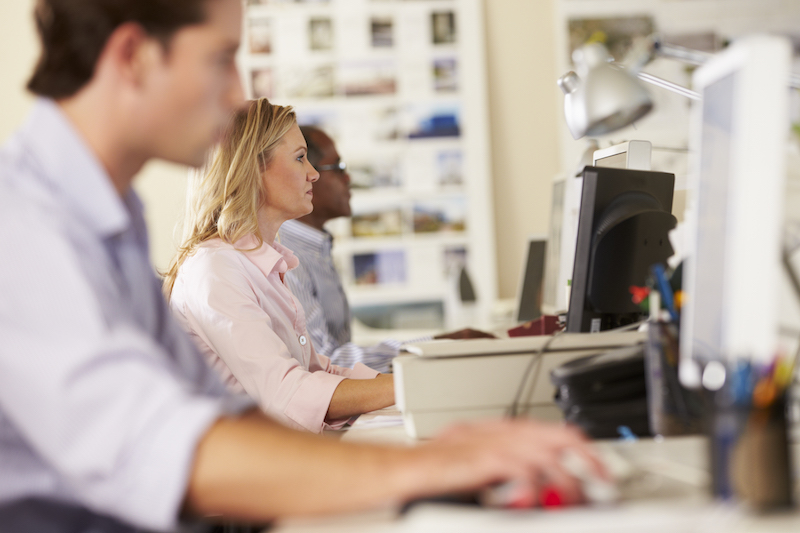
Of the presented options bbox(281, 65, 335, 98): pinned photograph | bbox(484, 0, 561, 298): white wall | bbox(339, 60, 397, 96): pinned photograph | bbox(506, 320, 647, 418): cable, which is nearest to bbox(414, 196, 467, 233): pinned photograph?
bbox(484, 0, 561, 298): white wall

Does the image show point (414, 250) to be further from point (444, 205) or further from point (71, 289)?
point (71, 289)

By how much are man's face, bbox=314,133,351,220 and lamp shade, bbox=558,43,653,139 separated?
192 cm

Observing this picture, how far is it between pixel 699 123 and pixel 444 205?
2797 mm

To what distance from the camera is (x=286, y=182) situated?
69.7 inches

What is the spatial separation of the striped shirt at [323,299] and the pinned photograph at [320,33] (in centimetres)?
121

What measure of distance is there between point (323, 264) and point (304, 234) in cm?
13

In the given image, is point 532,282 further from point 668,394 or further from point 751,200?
point 751,200

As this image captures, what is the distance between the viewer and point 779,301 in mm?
834

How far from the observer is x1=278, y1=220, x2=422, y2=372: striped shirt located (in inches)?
80.8

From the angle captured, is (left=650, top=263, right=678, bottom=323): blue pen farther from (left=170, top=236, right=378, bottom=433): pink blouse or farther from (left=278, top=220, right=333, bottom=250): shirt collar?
(left=278, top=220, right=333, bottom=250): shirt collar

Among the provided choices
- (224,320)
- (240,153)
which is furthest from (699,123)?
(240,153)

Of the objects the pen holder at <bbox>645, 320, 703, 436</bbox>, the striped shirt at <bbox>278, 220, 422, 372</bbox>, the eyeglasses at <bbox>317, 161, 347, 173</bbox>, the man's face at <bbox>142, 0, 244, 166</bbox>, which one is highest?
the man's face at <bbox>142, 0, 244, 166</bbox>

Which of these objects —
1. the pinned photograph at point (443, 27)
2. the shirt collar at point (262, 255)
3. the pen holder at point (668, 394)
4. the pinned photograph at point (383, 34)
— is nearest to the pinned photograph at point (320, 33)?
the pinned photograph at point (383, 34)

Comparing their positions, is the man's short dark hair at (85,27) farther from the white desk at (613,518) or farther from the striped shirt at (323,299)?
the striped shirt at (323,299)
